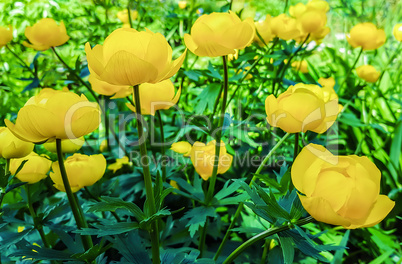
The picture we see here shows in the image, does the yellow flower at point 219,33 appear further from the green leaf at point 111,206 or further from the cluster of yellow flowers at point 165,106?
the green leaf at point 111,206

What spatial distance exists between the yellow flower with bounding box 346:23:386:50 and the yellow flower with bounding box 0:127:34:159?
1.09m

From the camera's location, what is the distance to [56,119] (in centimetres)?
41

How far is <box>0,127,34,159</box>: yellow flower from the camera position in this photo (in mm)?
497

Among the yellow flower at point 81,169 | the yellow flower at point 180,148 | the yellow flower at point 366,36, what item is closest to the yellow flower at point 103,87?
the yellow flower at point 81,169

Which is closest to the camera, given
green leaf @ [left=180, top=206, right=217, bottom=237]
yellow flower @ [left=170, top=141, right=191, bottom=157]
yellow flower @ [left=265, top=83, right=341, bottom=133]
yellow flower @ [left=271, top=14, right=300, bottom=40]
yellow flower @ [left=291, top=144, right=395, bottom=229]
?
yellow flower @ [left=291, top=144, right=395, bottom=229]

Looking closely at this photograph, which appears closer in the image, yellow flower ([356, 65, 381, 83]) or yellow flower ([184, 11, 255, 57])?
yellow flower ([184, 11, 255, 57])

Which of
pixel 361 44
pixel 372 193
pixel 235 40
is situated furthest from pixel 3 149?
pixel 361 44

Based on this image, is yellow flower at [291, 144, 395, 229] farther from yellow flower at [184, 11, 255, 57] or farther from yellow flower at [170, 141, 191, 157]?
yellow flower at [170, 141, 191, 157]

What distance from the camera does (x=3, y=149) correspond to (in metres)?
0.50

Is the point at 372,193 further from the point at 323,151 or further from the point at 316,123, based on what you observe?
the point at 316,123

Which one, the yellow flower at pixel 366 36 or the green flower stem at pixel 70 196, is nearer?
the green flower stem at pixel 70 196

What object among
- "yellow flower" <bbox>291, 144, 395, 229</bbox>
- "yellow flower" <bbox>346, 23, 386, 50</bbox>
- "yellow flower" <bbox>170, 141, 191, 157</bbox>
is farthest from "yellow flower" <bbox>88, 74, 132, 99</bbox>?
"yellow flower" <bbox>346, 23, 386, 50</bbox>

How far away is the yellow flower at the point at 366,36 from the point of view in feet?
3.79

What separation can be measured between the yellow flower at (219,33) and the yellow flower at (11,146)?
0.30 metres
